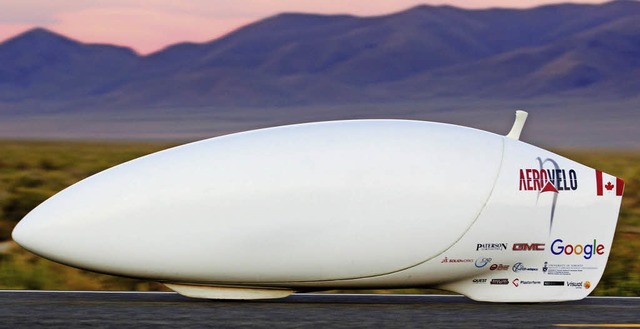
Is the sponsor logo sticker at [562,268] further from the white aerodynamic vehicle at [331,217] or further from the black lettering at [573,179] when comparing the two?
the black lettering at [573,179]

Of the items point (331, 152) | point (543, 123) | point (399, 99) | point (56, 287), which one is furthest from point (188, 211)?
point (399, 99)

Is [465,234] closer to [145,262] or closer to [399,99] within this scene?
[145,262]

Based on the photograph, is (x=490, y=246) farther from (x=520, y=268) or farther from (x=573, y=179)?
(x=573, y=179)

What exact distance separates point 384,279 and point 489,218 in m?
1.06

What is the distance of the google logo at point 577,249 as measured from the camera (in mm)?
11188

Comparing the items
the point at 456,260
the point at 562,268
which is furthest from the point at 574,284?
the point at 456,260

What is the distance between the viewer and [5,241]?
21328mm

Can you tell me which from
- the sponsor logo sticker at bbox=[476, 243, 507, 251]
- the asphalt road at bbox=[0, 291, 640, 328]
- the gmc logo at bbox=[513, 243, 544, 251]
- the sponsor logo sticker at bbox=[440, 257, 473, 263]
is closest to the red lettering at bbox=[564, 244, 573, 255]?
the gmc logo at bbox=[513, 243, 544, 251]

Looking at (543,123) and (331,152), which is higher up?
(543,123)

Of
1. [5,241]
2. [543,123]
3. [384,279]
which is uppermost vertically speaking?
[543,123]

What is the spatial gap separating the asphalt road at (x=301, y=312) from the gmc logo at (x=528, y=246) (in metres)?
0.51

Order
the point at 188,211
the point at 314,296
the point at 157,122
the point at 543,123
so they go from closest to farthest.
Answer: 1. the point at 188,211
2. the point at 314,296
3. the point at 543,123
4. the point at 157,122

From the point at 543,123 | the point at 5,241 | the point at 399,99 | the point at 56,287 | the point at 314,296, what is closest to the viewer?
the point at 314,296

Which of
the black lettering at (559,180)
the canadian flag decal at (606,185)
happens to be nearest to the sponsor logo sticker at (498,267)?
the black lettering at (559,180)
